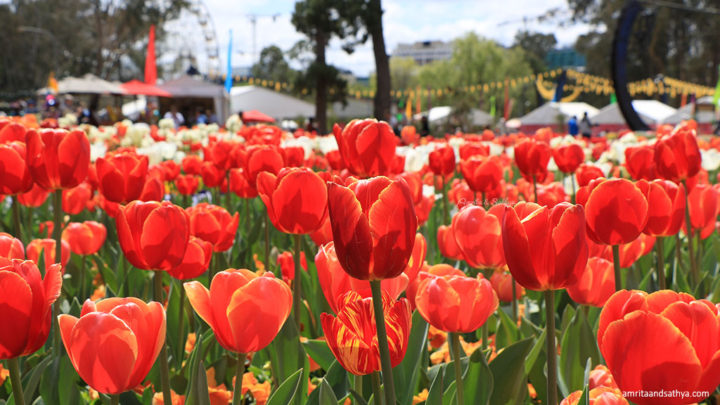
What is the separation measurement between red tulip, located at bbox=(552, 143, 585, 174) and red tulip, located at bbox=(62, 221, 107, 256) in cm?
186

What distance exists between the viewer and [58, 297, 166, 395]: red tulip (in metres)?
0.98

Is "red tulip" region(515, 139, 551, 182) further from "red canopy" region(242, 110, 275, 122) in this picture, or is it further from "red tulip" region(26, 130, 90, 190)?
"red canopy" region(242, 110, 275, 122)

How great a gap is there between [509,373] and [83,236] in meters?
1.61

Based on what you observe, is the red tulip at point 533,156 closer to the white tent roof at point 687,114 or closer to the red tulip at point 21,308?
the red tulip at point 21,308

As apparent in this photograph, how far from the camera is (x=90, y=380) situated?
3.25 feet

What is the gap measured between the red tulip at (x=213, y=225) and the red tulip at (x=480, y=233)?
29.8 inches

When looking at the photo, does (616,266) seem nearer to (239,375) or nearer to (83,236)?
(239,375)

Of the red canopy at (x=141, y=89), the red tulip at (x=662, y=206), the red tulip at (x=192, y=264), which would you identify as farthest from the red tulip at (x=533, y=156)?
the red canopy at (x=141, y=89)

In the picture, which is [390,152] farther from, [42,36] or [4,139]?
[42,36]

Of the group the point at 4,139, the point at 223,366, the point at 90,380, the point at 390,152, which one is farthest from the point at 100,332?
the point at 4,139

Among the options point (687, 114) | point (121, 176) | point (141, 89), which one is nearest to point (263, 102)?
point (141, 89)

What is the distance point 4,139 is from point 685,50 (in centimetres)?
4943

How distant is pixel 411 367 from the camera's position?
1.66 m

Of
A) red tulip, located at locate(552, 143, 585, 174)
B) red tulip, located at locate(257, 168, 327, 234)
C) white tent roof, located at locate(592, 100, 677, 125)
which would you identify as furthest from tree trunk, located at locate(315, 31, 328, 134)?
red tulip, located at locate(257, 168, 327, 234)
